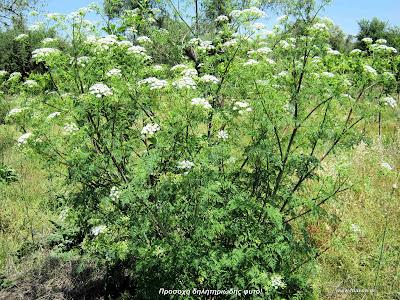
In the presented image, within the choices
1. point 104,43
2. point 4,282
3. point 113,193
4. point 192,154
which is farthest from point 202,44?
point 4,282

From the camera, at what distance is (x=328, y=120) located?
9.49ft

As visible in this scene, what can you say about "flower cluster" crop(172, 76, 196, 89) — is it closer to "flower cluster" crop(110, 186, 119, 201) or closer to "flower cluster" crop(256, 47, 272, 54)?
"flower cluster" crop(110, 186, 119, 201)

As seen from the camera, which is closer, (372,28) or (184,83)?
(184,83)

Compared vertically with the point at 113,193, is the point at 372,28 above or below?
above

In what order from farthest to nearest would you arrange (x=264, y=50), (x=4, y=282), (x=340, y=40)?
(x=340, y=40), (x=4, y=282), (x=264, y=50)

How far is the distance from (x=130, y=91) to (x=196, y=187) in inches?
43.5

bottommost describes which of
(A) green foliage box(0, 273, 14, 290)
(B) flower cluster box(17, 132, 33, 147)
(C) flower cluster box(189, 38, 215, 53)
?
(A) green foliage box(0, 273, 14, 290)

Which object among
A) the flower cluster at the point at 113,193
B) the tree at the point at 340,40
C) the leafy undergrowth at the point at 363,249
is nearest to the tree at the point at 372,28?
the tree at the point at 340,40

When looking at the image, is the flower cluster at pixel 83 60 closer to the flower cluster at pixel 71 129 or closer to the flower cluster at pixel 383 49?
the flower cluster at pixel 71 129

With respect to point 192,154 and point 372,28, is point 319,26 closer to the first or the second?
point 192,154

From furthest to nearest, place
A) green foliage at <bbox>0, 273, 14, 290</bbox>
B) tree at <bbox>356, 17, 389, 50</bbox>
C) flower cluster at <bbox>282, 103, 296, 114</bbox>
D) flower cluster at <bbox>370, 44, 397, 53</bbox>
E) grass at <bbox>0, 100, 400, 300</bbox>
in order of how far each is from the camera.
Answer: tree at <bbox>356, 17, 389, 50</bbox> → green foliage at <bbox>0, 273, 14, 290</bbox> → grass at <bbox>0, 100, 400, 300</bbox> → flower cluster at <bbox>370, 44, 397, 53</bbox> → flower cluster at <bbox>282, 103, 296, 114</bbox>

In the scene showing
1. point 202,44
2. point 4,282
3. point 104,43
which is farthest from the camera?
point 202,44

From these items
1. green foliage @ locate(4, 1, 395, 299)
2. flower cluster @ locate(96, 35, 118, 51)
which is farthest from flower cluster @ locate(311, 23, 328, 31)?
flower cluster @ locate(96, 35, 118, 51)

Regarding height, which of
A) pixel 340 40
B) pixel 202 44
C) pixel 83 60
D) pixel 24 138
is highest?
pixel 340 40
